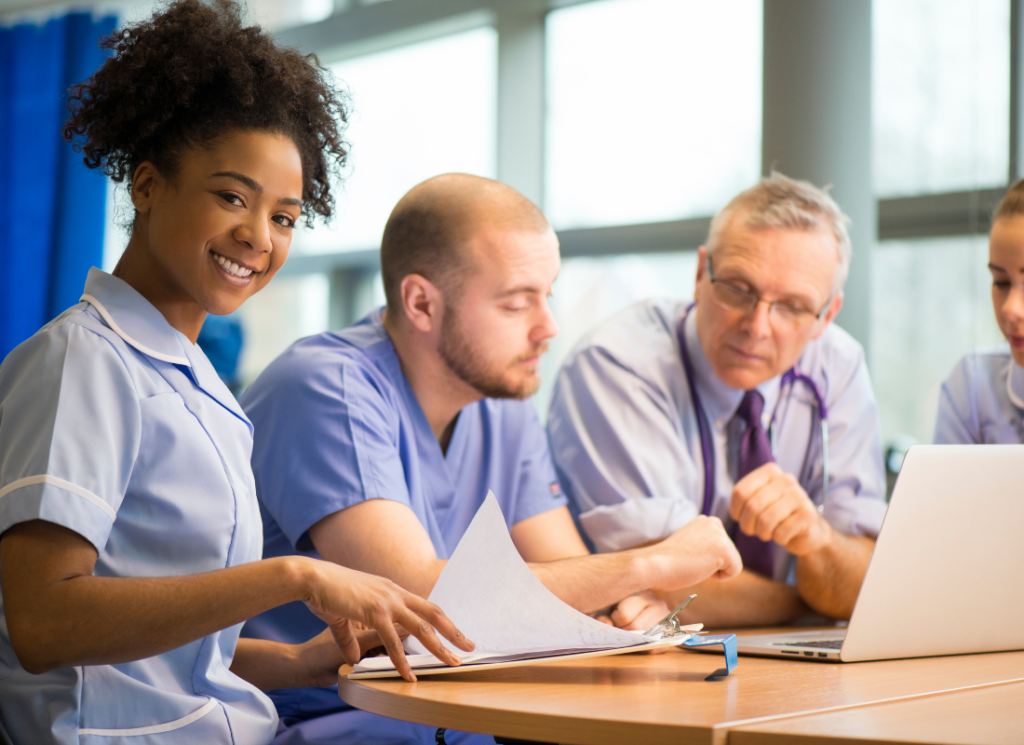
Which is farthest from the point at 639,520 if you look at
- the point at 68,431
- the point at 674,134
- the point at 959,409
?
the point at 674,134

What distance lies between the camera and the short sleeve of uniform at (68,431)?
2.67 ft

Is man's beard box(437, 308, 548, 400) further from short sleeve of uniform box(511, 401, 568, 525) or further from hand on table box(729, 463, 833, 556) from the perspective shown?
hand on table box(729, 463, 833, 556)

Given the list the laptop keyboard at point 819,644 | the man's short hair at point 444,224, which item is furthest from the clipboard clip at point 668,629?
the man's short hair at point 444,224

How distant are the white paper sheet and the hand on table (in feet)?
1.47

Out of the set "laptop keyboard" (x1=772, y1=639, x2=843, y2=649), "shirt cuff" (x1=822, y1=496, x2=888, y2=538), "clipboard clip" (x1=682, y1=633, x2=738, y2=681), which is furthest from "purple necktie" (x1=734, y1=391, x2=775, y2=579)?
"clipboard clip" (x1=682, y1=633, x2=738, y2=681)

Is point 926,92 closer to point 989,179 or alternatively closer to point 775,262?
point 989,179

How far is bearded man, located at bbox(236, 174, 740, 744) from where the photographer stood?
3.98ft

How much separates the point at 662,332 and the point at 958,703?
3.76 ft

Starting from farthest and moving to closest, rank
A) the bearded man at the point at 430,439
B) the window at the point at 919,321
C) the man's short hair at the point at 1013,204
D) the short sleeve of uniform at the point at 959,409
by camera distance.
Result: the window at the point at 919,321, the short sleeve of uniform at the point at 959,409, the man's short hair at the point at 1013,204, the bearded man at the point at 430,439

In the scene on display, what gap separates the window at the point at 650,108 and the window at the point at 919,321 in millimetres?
641

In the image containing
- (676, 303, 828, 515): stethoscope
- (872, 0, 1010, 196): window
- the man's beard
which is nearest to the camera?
the man's beard

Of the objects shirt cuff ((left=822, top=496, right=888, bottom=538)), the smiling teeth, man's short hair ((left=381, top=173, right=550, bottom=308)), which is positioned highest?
man's short hair ((left=381, top=173, right=550, bottom=308))

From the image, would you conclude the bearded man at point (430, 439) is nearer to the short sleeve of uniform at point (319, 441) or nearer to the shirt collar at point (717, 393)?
the short sleeve of uniform at point (319, 441)

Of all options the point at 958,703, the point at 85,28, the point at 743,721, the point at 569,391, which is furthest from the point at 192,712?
the point at 85,28
